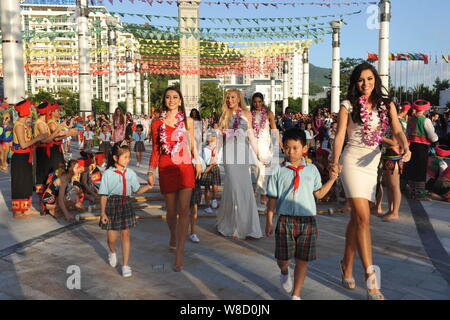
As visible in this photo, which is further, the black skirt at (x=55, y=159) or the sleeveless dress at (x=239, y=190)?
the black skirt at (x=55, y=159)

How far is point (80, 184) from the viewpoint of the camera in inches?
307

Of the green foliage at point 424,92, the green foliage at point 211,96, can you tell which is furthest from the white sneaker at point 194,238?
the green foliage at point 424,92

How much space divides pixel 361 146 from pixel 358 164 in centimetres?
17

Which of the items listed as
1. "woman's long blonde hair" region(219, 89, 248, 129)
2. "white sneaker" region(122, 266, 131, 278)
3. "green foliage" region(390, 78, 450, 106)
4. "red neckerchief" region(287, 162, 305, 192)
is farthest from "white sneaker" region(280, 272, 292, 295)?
"green foliage" region(390, 78, 450, 106)

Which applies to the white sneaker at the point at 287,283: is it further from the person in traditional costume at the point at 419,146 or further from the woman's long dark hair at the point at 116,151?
the person in traditional costume at the point at 419,146

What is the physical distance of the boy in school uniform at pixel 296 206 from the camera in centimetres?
361

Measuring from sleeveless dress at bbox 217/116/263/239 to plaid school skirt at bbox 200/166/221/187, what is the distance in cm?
120

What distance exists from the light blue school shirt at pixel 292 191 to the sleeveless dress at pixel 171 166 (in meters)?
1.26

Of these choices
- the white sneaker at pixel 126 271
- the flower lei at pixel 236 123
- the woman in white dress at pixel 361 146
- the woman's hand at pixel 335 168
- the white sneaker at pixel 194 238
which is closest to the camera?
the woman's hand at pixel 335 168

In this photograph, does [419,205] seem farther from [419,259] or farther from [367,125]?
[367,125]

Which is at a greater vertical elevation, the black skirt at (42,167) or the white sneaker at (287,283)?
the black skirt at (42,167)

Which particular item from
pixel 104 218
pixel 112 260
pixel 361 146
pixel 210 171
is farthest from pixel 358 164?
pixel 210 171

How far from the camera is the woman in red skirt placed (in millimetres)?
4738

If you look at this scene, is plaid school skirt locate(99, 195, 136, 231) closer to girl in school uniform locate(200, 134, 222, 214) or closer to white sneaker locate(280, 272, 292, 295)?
white sneaker locate(280, 272, 292, 295)
